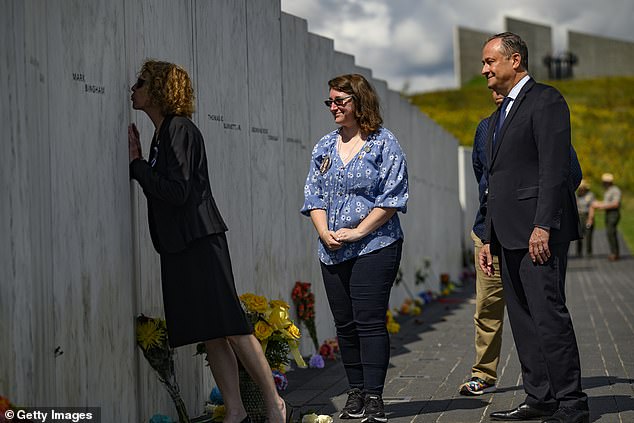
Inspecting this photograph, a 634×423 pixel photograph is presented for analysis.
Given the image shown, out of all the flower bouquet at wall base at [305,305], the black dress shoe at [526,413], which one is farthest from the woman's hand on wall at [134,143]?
the flower bouquet at wall base at [305,305]

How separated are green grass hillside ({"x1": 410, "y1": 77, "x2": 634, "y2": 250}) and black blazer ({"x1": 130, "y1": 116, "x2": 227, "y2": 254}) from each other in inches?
1111

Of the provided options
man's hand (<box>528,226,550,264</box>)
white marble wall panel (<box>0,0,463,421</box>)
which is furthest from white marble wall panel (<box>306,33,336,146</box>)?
man's hand (<box>528,226,550,264</box>)

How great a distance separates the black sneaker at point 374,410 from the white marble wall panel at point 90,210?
124 centimetres

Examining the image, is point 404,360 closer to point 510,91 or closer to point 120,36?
point 510,91

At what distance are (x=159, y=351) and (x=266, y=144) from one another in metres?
2.95

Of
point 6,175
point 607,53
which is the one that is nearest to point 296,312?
point 6,175

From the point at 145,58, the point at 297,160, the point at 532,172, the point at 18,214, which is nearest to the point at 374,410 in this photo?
the point at 532,172

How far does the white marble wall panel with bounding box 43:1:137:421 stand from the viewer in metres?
5.28

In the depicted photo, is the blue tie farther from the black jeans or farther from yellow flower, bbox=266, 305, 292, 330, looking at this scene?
yellow flower, bbox=266, 305, 292, 330

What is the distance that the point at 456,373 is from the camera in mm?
8445

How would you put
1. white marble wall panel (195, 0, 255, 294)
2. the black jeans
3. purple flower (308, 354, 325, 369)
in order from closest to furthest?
the black jeans → white marble wall panel (195, 0, 255, 294) → purple flower (308, 354, 325, 369)

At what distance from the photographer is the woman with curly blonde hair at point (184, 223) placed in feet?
18.4

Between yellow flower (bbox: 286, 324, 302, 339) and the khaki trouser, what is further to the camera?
the khaki trouser

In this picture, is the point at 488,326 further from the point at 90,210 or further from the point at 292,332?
the point at 90,210
